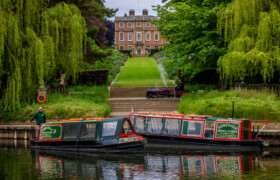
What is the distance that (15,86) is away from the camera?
2258cm

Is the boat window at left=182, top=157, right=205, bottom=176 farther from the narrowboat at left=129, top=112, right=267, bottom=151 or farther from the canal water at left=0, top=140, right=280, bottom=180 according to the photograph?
the narrowboat at left=129, top=112, right=267, bottom=151

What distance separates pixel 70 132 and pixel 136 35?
281 feet

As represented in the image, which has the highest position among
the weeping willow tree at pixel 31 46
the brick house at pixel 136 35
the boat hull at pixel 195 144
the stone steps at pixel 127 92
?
the brick house at pixel 136 35

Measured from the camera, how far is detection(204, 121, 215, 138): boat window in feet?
64.3

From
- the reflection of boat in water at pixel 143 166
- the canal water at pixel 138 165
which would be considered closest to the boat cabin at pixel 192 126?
the canal water at pixel 138 165

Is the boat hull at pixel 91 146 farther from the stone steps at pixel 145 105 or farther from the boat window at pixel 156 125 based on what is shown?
the stone steps at pixel 145 105

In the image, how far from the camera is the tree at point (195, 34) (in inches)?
1113

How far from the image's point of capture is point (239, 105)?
2283 centimetres

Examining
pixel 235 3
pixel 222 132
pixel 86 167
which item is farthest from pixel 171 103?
pixel 86 167

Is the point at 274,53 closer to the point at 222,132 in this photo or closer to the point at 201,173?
the point at 222,132

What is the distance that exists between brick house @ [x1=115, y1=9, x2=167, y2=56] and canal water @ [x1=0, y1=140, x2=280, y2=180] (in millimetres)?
84940

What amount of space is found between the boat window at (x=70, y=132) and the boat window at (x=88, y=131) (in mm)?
392

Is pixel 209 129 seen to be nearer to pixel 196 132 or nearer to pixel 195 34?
pixel 196 132

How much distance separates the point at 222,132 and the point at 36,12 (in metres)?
13.2
